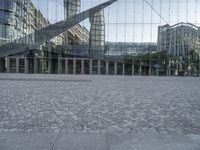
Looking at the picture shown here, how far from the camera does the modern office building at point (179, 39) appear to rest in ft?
152

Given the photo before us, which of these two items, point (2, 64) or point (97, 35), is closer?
point (2, 64)

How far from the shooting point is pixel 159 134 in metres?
5.79

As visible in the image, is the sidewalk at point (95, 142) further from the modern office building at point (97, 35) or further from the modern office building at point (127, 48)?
the modern office building at point (97, 35)

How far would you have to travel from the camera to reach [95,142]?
203 inches

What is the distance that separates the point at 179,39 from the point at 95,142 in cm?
4547

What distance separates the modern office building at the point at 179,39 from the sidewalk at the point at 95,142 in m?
41.8

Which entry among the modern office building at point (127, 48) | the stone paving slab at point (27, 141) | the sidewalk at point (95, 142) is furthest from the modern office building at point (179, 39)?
the stone paving slab at point (27, 141)

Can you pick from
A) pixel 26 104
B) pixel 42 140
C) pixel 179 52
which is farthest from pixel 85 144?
pixel 179 52

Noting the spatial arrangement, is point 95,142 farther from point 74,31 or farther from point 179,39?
point 179,39

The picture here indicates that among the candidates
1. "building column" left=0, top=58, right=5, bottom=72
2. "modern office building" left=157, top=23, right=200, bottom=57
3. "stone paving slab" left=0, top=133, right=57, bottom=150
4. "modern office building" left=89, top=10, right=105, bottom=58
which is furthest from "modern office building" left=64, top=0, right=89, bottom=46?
"stone paving slab" left=0, top=133, right=57, bottom=150

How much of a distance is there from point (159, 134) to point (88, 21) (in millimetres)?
42478

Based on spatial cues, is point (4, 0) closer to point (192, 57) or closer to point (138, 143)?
point (192, 57)

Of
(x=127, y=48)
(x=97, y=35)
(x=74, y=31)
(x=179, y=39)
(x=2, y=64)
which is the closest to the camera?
(x=2, y=64)

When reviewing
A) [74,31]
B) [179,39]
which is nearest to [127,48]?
[74,31]
